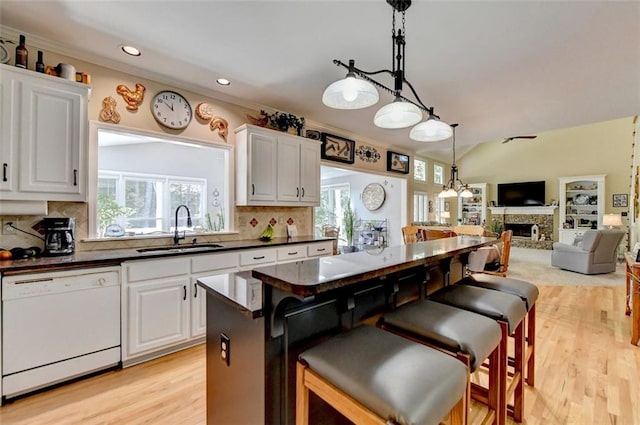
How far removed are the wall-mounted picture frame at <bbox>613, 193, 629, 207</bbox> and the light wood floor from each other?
27.2 feet

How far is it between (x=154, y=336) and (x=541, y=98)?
15.6 feet

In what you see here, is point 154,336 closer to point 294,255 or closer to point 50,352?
point 50,352

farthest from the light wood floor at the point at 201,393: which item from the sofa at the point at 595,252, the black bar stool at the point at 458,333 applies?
the sofa at the point at 595,252

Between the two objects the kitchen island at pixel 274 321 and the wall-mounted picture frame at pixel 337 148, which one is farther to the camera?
the wall-mounted picture frame at pixel 337 148

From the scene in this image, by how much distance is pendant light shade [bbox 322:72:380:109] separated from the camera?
5.52ft

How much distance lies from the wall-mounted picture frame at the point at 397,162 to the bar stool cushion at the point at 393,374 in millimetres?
4945

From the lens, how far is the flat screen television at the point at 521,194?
9.99m

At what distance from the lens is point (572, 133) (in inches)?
371

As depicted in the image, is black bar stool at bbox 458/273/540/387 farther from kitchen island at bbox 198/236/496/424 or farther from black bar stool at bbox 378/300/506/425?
kitchen island at bbox 198/236/496/424

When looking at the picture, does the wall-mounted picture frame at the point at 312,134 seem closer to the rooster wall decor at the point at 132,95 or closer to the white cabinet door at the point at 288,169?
the white cabinet door at the point at 288,169

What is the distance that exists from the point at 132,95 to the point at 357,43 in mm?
2159

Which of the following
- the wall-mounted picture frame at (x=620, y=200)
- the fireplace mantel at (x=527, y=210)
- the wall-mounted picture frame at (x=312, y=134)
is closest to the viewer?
the wall-mounted picture frame at (x=312, y=134)

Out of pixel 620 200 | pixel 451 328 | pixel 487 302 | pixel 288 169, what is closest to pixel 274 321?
pixel 451 328

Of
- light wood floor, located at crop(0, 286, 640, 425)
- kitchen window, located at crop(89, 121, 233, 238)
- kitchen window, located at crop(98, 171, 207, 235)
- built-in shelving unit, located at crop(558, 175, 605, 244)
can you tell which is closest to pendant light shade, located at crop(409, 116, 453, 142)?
light wood floor, located at crop(0, 286, 640, 425)
